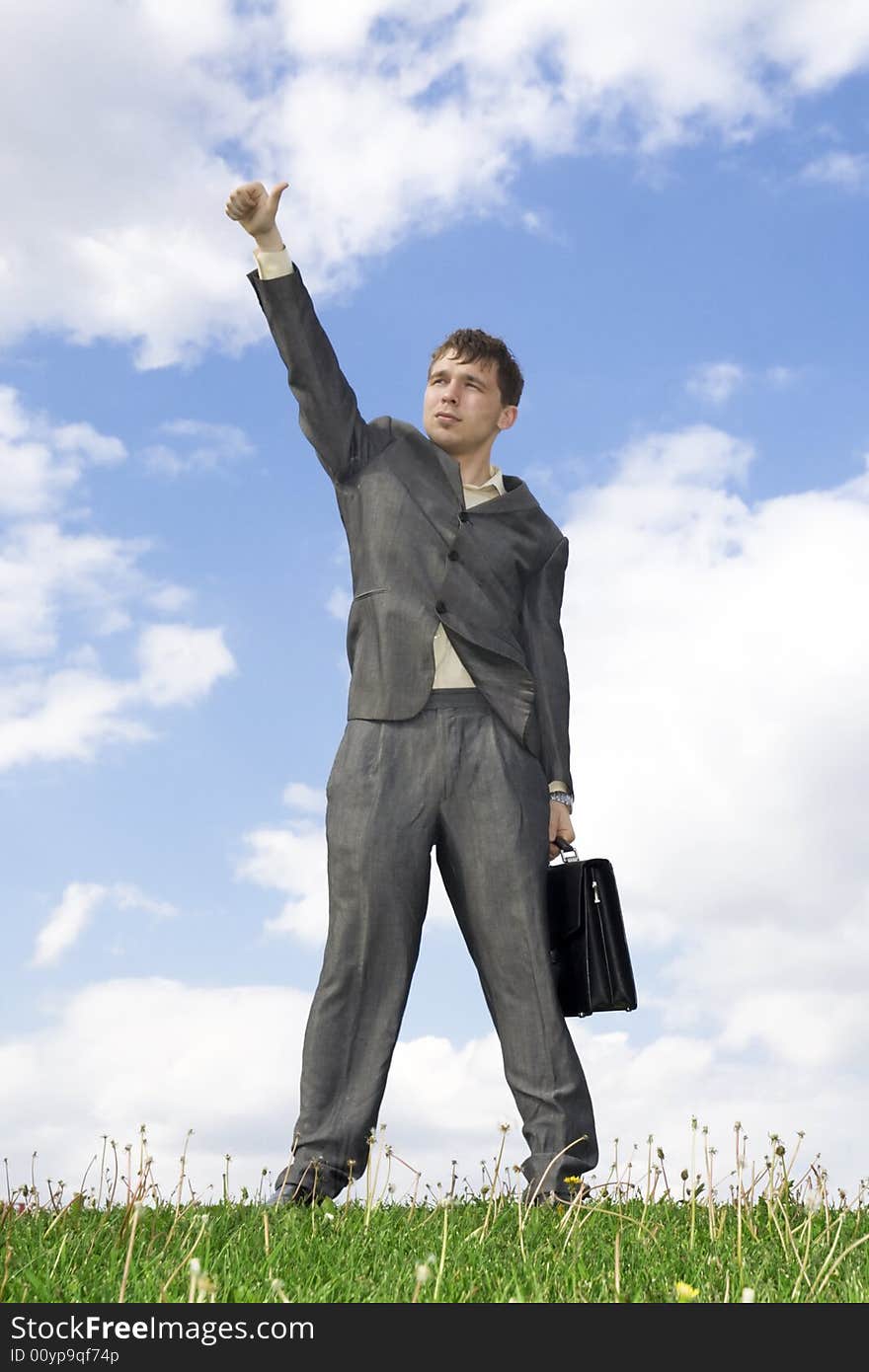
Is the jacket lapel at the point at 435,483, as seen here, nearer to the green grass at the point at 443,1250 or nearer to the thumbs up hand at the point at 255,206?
the thumbs up hand at the point at 255,206

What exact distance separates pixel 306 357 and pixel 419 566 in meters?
0.93

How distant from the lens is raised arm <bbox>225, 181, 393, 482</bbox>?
520cm

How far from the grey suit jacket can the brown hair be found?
1.29 feet

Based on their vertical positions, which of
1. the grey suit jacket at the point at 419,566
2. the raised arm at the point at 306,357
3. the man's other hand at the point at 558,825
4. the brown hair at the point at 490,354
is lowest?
the man's other hand at the point at 558,825

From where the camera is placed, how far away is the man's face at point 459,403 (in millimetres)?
5895

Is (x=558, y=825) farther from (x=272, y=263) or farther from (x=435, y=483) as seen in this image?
(x=272, y=263)

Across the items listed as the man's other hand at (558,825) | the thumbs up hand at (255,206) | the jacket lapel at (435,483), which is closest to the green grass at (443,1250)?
the man's other hand at (558,825)

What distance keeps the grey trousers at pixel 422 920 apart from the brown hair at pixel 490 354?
1.43m

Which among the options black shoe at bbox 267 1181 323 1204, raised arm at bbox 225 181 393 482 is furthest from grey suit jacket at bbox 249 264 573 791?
black shoe at bbox 267 1181 323 1204

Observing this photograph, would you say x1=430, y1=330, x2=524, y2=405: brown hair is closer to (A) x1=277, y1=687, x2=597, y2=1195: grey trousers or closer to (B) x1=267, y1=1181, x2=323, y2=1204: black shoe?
(A) x1=277, y1=687, x2=597, y2=1195: grey trousers

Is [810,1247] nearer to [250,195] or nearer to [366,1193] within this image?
[366,1193]

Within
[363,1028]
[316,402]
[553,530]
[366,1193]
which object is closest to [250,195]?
[316,402]

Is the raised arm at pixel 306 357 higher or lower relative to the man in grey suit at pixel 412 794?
higher
